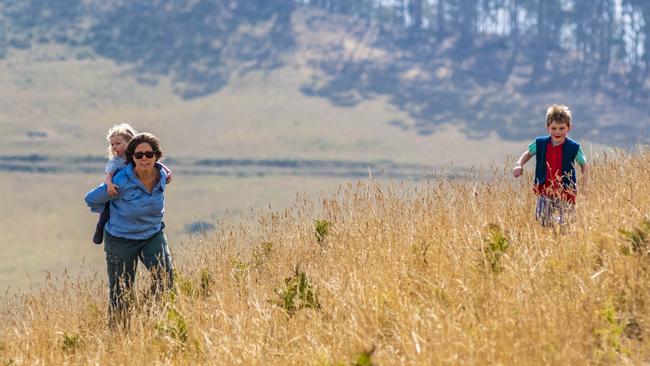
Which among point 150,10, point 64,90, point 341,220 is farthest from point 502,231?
point 150,10

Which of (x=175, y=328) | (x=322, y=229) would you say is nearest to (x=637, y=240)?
(x=175, y=328)

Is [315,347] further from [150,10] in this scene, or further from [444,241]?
[150,10]

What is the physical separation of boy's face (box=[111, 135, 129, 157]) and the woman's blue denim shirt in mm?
168

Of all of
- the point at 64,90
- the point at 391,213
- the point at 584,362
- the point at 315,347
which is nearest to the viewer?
the point at 584,362

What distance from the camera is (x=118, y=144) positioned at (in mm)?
5988

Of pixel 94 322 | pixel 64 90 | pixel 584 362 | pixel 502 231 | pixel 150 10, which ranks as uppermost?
pixel 150 10

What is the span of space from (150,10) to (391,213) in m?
112

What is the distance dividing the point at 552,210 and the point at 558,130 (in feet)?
2.20

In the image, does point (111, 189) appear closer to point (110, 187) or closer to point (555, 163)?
point (110, 187)

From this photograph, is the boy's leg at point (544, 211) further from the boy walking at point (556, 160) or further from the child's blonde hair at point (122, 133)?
the child's blonde hair at point (122, 133)

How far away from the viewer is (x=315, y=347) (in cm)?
409

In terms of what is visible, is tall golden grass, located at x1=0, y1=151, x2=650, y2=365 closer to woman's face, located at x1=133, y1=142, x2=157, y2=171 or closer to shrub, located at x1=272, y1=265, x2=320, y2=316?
shrub, located at x1=272, y1=265, x2=320, y2=316

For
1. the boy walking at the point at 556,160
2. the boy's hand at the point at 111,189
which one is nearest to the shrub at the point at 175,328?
the boy's hand at the point at 111,189

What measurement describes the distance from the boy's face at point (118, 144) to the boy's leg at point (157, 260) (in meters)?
0.65
